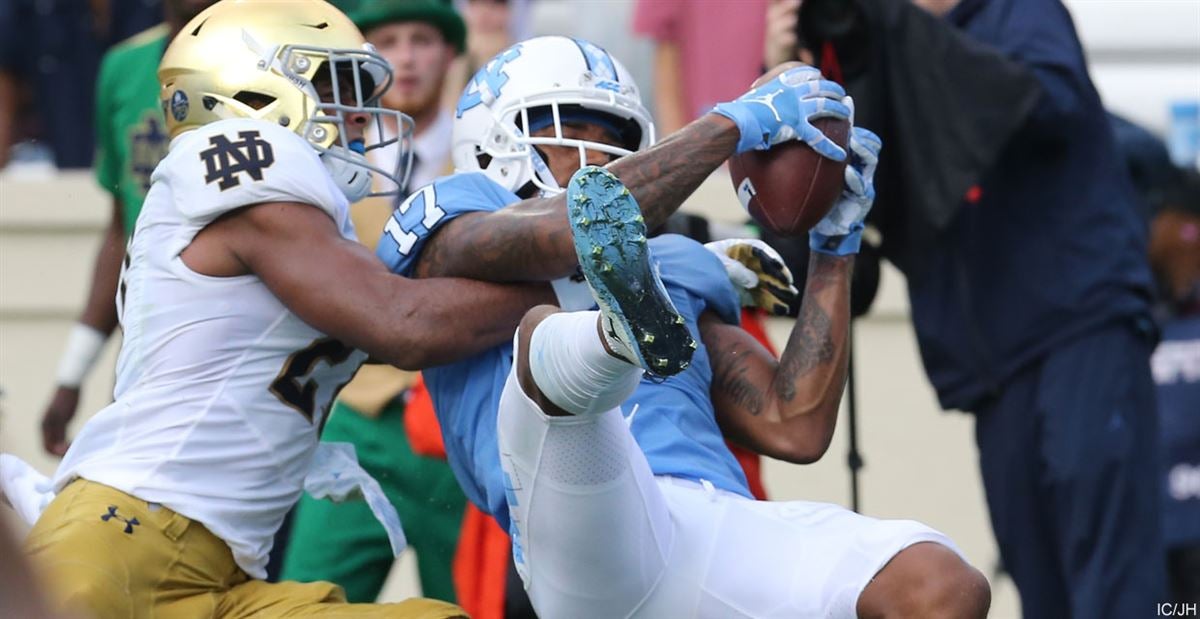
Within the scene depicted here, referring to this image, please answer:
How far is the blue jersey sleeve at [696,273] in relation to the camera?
3.91 metres

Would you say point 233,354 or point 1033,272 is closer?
point 233,354

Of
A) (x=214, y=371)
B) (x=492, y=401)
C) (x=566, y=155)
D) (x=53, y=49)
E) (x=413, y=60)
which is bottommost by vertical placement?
(x=53, y=49)

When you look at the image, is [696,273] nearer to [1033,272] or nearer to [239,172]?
[239,172]

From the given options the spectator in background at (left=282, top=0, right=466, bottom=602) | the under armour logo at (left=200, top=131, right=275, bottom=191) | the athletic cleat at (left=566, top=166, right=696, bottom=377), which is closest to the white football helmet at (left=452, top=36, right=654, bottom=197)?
the under armour logo at (left=200, top=131, right=275, bottom=191)

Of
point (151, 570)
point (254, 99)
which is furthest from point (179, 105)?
point (151, 570)

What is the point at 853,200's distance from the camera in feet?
12.7

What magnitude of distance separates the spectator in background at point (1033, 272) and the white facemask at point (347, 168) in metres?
1.64

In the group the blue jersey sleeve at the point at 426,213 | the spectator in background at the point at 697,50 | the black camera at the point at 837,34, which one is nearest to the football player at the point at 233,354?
the blue jersey sleeve at the point at 426,213

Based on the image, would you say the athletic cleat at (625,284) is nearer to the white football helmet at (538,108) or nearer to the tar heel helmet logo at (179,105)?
the white football helmet at (538,108)

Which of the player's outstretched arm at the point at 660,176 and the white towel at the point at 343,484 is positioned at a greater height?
the player's outstretched arm at the point at 660,176

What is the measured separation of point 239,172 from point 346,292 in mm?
275

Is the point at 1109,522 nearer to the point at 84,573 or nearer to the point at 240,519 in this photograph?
the point at 240,519

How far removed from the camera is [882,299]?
23.3ft

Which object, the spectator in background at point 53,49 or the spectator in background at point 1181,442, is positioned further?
the spectator in background at point 53,49
